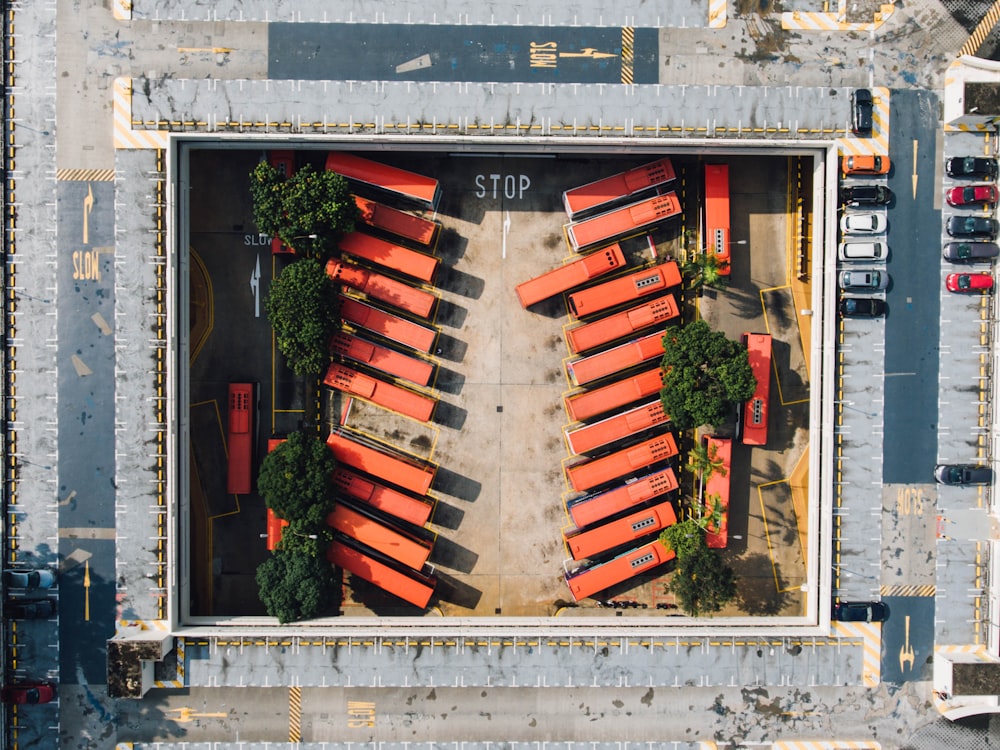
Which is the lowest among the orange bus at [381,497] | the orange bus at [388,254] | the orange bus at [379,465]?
the orange bus at [381,497]

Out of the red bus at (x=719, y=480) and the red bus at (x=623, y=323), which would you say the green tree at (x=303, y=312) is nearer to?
the red bus at (x=623, y=323)

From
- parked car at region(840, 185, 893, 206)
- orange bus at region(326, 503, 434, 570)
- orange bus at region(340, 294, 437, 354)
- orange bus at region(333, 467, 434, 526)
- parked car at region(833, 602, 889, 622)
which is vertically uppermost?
parked car at region(840, 185, 893, 206)

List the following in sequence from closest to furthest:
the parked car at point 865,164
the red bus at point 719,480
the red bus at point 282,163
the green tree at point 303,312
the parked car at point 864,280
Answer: the green tree at point 303,312 < the parked car at point 865,164 < the parked car at point 864,280 < the red bus at point 282,163 < the red bus at point 719,480

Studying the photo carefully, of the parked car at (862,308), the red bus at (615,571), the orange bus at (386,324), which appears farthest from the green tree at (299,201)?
the parked car at (862,308)

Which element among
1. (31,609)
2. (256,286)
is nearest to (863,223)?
(256,286)

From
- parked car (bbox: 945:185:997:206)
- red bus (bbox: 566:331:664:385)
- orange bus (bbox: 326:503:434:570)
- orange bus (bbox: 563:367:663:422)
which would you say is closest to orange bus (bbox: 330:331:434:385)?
orange bus (bbox: 326:503:434:570)

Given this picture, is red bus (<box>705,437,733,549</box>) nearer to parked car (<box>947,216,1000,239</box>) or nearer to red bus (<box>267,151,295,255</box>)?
parked car (<box>947,216,1000,239</box>)

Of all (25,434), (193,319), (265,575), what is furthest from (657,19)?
(25,434)
